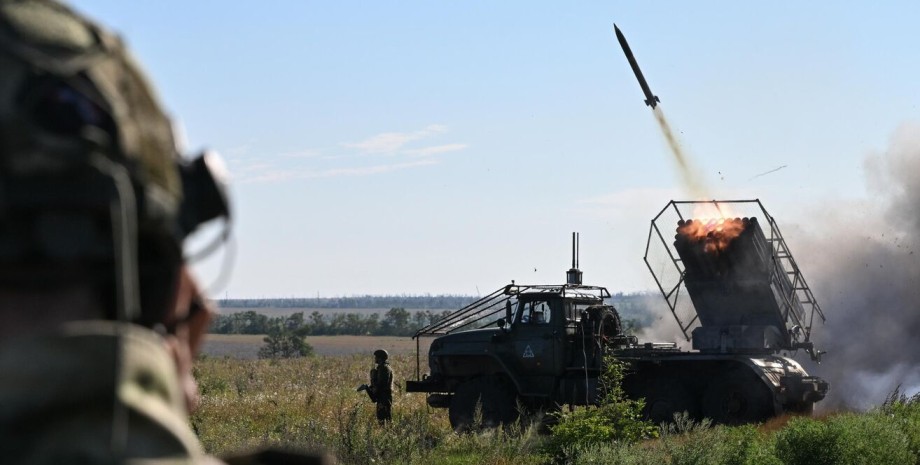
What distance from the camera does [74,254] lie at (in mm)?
1088

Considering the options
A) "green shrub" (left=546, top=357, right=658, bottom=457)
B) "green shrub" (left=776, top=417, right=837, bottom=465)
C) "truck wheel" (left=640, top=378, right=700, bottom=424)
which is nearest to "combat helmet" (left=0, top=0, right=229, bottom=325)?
"green shrub" (left=776, top=417, right=837, bottom=465)

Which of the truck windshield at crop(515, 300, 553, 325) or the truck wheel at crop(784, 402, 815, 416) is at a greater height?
the truck windshield at crop(515, 300, 553, 325)

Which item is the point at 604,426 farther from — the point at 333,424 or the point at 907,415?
the point at 907,415

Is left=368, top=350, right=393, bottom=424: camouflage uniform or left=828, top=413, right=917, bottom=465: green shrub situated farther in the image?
left=368, top=350, right=393, bottom=424: camouflage uniform

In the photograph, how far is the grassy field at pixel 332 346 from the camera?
2970 inches

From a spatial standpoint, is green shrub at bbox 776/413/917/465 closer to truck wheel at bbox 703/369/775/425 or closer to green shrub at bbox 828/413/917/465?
green shrub at bbox 828/413/917/465

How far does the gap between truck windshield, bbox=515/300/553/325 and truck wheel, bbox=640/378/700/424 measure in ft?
6.24

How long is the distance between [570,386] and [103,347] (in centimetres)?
1909

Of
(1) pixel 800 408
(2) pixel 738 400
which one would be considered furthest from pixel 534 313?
(1) pixel 800 408

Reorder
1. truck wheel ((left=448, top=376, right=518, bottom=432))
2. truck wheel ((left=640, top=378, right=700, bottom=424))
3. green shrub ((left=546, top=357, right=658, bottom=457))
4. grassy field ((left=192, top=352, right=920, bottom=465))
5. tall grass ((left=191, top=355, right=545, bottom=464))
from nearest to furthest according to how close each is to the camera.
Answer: grassy field ((left=192, top=352, right=920, bottom=465))
tall grass ((left=191, top=355, right=545, bottom=464))
green shrub ((left=546, top=357, right=658, bottom=457))
truck wheel ((left=640, top=378, right=700, bottom=424))
truck wheel ((left=448, top=376, right=518, bottom=432))

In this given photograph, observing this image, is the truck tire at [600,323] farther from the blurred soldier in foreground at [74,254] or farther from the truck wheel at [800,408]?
the blurred soldier in foreground at [74,254]

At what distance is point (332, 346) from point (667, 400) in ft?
253

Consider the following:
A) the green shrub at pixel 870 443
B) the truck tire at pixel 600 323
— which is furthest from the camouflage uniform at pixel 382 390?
the green shrub at pixel 870 443

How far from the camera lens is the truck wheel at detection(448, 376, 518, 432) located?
65.2 feet
